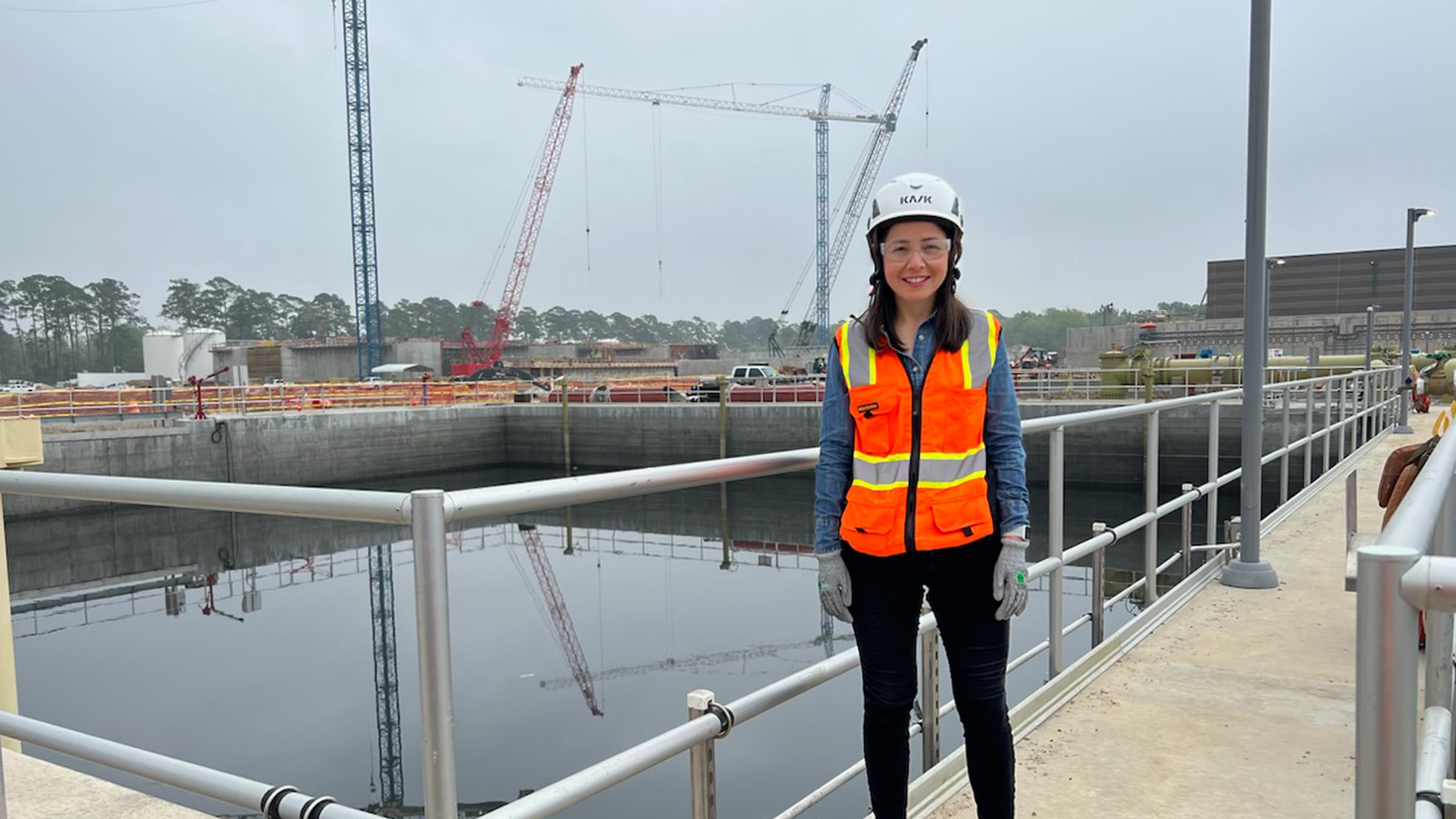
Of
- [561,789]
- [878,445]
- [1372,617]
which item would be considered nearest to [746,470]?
[878,445]

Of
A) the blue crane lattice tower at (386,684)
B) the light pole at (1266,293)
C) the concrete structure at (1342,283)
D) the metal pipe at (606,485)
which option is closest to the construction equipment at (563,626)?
the blue crane lattice tower at (386,684)

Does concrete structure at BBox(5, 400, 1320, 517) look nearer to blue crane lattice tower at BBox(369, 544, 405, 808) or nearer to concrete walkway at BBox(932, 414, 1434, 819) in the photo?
blue crane lattice tower at BBox(369, 544, 405, 808)

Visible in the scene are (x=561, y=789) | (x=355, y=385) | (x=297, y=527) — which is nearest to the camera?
(x=561, y=789)

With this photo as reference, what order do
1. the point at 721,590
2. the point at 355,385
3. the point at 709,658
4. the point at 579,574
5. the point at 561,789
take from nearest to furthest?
the point at 561,789 < the point at 709,658 < the point at 721,590 < the point at 579,574 < the point at 355,385

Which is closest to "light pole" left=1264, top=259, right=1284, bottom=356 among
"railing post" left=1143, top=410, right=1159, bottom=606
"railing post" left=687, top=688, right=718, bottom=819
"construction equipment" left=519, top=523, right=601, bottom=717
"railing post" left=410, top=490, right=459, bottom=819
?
"railing post" left=1143, top=410, right=1159, bottom=606

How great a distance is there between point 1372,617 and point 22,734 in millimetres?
2510

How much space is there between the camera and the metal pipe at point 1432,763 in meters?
1.00

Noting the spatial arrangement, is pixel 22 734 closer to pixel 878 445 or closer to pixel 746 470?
pixel 746 470

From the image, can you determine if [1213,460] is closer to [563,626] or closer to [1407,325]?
[563,626]

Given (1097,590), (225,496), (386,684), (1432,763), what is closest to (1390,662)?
(1432,763)

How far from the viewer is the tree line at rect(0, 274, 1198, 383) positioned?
88.2 meters

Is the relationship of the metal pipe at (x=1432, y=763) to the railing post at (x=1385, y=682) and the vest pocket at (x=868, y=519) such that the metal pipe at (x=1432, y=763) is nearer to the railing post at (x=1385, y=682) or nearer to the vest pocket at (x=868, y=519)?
the railing post at (x=1385, y=682)

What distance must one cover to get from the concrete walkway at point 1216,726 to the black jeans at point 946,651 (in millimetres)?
648

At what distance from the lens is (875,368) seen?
1999mm
